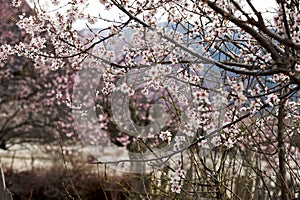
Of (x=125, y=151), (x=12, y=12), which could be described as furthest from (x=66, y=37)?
(x=12, y=12)

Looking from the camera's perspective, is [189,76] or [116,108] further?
[116,108]

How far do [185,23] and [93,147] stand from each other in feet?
18.4

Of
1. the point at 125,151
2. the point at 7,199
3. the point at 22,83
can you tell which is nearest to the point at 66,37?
the point at 7,199

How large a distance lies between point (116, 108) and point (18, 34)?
2.56 m

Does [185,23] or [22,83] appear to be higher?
[22,83]

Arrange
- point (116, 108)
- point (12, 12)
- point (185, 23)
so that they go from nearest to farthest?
point (185, 23) < point (116, 108) < point (12, 12)

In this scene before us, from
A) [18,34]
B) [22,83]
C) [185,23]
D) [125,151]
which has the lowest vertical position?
[125,151]

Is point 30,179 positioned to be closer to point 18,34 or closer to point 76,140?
point 76,140

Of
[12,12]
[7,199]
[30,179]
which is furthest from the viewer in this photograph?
[12,12]

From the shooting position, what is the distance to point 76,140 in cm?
772

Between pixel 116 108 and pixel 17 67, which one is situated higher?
pixel 17 67

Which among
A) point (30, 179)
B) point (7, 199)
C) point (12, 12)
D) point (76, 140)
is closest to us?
point (7, 199)

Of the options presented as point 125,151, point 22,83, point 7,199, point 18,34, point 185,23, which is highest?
point 18,34

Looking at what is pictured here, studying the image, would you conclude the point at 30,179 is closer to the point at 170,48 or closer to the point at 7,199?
the point at 7,199
